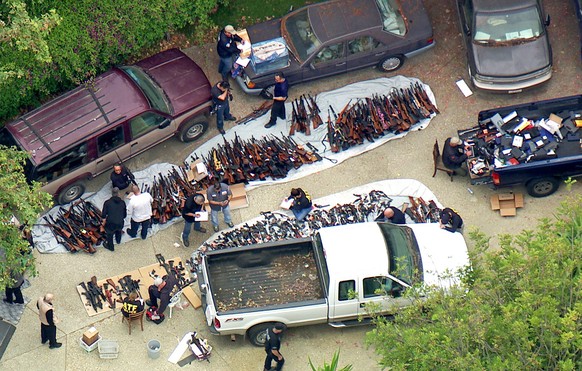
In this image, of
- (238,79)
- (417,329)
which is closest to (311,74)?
(238,79)

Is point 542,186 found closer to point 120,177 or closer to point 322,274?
point 322,274

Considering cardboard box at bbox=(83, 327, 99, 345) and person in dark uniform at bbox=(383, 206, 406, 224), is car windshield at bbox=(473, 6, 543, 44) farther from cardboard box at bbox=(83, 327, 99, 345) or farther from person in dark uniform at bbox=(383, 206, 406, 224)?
cardboard box at bbox=(83, 327, 99, 345)

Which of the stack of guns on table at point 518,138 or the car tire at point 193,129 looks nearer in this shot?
the stack of guns on table at point 518,138

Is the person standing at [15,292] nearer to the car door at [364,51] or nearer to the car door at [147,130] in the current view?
the car door at [147,130]

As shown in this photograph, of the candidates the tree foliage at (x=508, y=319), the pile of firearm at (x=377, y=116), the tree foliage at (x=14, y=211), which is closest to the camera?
the tree foliage at (x=508, y=319)

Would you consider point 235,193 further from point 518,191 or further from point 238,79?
point 518,191

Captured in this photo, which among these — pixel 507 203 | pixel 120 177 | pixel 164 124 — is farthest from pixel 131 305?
pixel 507 203

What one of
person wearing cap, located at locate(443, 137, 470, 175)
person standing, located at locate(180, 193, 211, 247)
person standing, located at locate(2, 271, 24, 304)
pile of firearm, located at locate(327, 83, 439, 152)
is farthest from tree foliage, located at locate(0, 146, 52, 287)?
person wearing cap, located at locate(443, 137, 470, 175)

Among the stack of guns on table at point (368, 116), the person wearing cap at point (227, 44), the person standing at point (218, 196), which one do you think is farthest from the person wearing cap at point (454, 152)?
the person wearing cap at point (227, 44)
